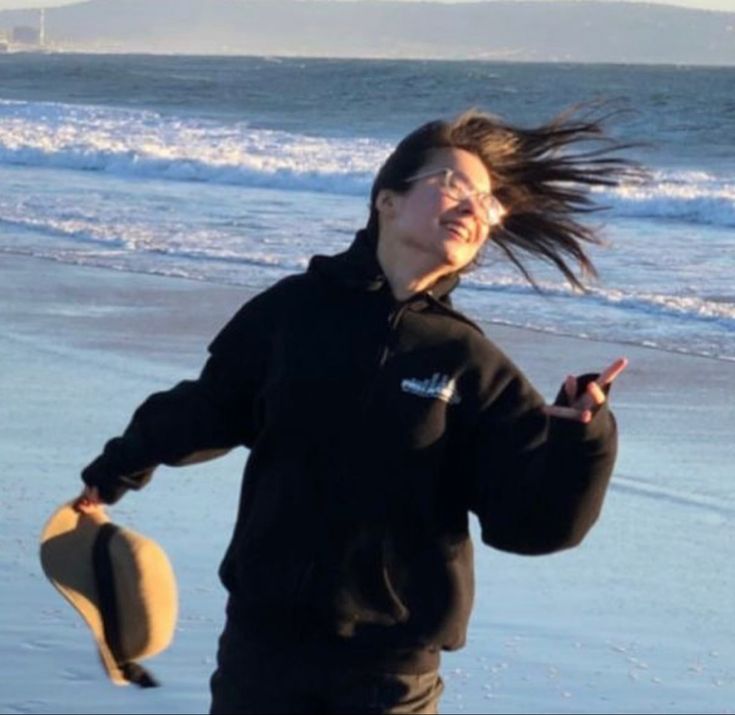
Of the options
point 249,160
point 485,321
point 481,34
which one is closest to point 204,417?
point 485,321

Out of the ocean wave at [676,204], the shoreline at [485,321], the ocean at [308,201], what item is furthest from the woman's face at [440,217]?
the ocean wave at [676,204]

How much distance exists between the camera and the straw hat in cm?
373

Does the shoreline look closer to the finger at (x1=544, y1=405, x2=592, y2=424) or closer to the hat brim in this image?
the hat brim

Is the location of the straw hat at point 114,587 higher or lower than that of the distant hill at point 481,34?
higher

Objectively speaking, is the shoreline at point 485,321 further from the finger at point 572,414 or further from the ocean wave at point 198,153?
the ocean wave at point 198,153

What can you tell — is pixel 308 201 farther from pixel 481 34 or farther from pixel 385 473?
pixel 481 34

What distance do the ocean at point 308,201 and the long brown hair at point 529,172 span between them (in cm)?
22

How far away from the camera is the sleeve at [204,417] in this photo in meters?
3.56

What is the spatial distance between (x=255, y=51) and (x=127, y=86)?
117m

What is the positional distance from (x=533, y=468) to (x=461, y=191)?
47 cm

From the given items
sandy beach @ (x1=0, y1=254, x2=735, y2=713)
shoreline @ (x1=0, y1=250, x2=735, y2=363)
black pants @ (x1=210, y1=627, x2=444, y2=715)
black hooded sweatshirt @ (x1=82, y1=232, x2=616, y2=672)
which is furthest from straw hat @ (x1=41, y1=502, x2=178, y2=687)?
shoreline @ (x1=0, y1=250, x2=735, y2=363)

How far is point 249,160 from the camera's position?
29750 mm

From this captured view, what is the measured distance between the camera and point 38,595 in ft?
19.9

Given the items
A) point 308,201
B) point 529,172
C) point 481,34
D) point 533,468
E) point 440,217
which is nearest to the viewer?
point 533,468
